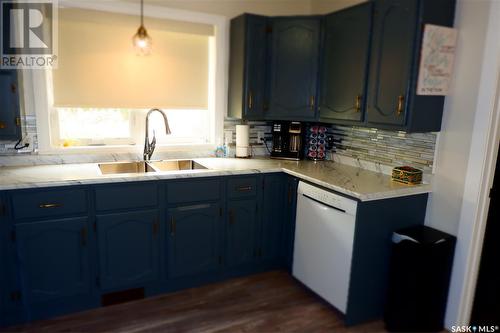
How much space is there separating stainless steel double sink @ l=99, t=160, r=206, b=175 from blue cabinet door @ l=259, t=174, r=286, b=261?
58 cm

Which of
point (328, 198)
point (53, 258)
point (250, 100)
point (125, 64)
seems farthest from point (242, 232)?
point (125, 64)

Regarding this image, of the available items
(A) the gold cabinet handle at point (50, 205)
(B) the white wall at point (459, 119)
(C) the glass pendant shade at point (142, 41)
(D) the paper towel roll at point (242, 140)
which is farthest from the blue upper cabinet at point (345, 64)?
(A) the gold cabinet handle at point (50, 205)

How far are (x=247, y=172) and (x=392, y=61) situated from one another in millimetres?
1270

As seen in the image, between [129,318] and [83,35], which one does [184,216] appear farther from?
[83,35]

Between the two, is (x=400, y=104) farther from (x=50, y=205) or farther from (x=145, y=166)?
(x=50, y=205)

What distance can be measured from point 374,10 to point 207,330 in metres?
2.40

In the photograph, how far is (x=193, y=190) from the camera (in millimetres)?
2701

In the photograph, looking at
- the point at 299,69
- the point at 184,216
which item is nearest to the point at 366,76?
the point at 299,69

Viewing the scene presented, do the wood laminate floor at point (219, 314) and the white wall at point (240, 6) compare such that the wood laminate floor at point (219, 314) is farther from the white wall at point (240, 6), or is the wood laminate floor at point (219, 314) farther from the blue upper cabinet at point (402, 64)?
the white wall at point (240, 6)

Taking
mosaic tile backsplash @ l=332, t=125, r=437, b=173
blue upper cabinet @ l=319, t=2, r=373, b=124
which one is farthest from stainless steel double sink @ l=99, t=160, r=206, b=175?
mosaic tile backsplash @ l=332, t=125, r=437, b=173

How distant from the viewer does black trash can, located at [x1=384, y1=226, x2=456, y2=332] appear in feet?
7.41

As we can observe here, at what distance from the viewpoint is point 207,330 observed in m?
2.39

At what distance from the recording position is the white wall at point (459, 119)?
2211 mm

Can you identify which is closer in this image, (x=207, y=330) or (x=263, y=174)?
(x=207, y=330)
